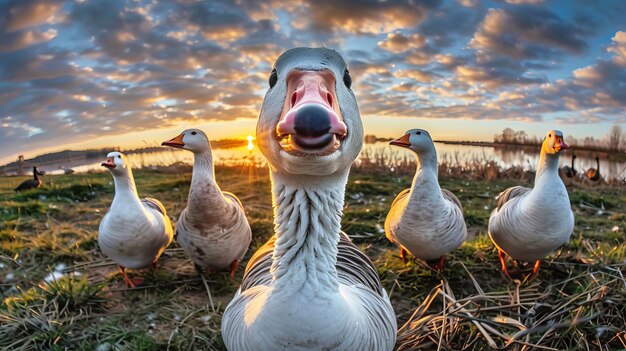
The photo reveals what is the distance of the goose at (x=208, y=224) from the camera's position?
15.0 ft

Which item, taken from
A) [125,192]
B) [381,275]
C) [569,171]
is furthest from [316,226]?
[569,171]

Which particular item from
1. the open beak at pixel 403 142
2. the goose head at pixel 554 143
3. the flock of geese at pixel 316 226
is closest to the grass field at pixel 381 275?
the flock of geese at pixel 316 226

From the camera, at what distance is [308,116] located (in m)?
1.34

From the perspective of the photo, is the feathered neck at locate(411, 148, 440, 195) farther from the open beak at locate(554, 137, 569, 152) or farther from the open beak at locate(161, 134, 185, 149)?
the open beak at locate(161, 134, 185, 149)

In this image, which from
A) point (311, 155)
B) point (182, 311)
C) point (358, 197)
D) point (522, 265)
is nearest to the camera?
point (311, 155)

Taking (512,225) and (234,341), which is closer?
(234,341)

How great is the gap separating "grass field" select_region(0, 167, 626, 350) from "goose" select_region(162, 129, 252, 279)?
1.14 feet

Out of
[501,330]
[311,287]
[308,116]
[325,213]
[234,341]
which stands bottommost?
[501,330]

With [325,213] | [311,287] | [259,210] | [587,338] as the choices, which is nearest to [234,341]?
[311,287]

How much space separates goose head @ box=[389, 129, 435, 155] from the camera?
15.9 feet

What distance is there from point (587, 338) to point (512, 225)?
4.75ft

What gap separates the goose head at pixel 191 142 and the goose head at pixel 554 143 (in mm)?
4073

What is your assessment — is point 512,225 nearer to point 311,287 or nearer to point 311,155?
point 311,287

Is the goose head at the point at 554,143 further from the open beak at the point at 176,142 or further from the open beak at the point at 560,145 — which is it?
the open beak at the point at 176,142
